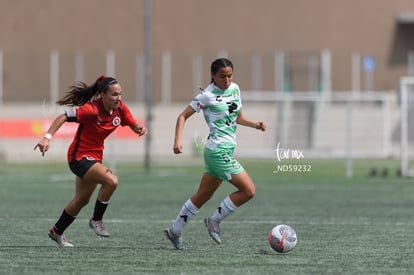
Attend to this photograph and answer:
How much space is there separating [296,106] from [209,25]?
10.9 metres

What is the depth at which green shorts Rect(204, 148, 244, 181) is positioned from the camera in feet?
38.0

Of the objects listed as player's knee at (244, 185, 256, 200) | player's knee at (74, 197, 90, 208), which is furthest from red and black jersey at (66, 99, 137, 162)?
player's knee at (244, 185, 256, 200)

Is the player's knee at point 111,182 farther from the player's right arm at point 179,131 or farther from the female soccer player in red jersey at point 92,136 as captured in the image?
the player's right arm at point 179,131

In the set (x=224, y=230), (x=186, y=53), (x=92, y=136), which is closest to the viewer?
(x=92, y=136)

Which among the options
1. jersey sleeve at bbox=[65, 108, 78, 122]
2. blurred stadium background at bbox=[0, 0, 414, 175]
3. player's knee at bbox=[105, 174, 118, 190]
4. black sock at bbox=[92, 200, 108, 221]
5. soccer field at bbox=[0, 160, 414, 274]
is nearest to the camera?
soccer field at bbox=[0, 160, 414, 274]

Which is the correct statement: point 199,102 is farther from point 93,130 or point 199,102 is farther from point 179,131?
point 93,130

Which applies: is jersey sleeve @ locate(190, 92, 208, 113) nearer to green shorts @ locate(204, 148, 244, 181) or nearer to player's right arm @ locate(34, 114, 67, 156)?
green shorts @ locate(204, 148, 244, 181)

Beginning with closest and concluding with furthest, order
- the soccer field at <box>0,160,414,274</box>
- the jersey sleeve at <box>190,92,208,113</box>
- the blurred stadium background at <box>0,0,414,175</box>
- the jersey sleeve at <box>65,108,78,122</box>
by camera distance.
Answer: the soccer field at <box>0,160,414,274</box> → the jersey sleeve at <box>65,108,78,122</box> → the jersey sleeve at <box>190,92,208,113</box> → the blurred stadium background at <box>0,0,414,175</box>

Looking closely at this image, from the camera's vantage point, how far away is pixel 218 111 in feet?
38.4

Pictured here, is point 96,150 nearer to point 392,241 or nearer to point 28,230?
point 28,230

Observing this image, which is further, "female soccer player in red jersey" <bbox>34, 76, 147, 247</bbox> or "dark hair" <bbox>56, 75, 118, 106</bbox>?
"dark hair" <bbox>56, 75, 118, 106</bbox>

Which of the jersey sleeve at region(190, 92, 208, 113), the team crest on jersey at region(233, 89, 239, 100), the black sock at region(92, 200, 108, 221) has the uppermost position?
the team crest on jersey at region(233, 89, 239, 100)

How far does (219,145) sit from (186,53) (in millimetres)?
32010

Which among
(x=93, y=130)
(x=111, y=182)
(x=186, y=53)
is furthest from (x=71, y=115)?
(x=186, y=53)
